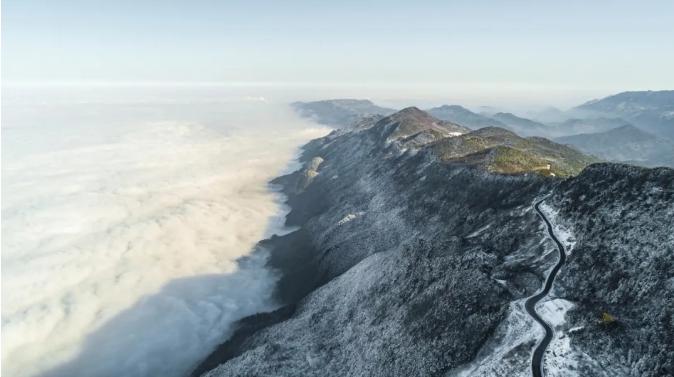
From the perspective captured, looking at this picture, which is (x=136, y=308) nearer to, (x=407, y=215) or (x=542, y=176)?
(x=407, y=215)

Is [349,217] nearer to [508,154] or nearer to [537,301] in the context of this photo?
[508,154]

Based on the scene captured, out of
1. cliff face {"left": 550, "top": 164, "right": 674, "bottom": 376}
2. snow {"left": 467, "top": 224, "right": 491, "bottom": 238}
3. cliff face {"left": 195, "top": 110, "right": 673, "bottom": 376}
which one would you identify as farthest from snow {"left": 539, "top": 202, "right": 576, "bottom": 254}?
snow {"left": 467, "top": 224, "right": 491, "bottom": 238}

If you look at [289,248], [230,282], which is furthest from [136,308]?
[289,248]

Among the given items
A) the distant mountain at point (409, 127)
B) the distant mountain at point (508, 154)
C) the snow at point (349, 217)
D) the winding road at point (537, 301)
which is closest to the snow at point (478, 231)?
the winding road at point (537, 301)

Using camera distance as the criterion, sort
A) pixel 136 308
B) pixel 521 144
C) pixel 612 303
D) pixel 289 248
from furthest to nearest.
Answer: pixel 521 144 < pixel 289 248 < pixel 136 308 < pixel 612 303

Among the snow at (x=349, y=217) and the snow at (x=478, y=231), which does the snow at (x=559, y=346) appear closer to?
the snow at (x=478, y=231)

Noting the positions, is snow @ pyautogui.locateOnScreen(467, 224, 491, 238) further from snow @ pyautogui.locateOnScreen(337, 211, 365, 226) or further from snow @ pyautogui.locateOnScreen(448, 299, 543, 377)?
snow @ pyautogui.locateOnScreen(337, 211, 365, 226)

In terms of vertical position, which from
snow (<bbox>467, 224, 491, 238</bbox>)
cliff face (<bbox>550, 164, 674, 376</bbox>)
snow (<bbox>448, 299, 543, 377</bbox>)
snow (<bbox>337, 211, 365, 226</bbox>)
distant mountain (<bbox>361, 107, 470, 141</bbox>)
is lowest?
snow (<bbox>337, 211, 365, 226</bbox>)
